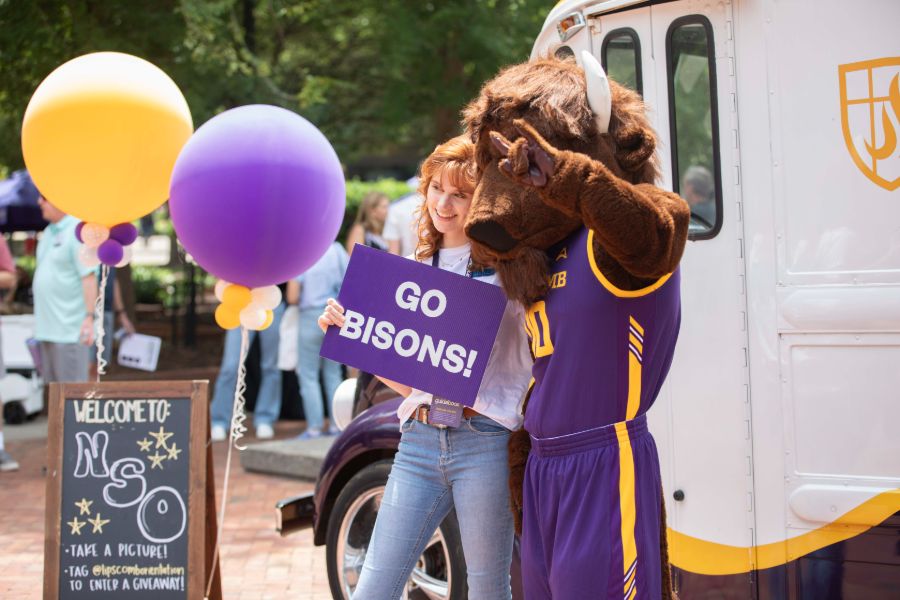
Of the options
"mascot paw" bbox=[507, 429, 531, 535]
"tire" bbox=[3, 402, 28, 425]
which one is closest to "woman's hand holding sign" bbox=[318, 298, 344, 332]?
"mascot paw" bbox=[507, 429, 531, 535]

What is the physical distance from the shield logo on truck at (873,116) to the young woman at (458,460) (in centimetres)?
128

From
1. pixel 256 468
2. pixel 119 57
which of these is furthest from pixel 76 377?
pixel 119 57

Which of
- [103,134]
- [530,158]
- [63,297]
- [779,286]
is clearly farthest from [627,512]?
[63,297]

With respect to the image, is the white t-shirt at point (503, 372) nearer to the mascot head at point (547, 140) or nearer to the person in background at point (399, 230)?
the mascot head at point (547, 140)

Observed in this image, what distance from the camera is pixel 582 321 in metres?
2.65

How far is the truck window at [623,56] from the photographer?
392 centimetres

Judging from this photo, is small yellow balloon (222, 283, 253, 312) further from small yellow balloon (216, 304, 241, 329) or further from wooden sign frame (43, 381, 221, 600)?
wooden sign frame (43, 381, 221, 600)

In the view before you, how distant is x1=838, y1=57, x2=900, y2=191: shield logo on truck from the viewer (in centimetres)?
342

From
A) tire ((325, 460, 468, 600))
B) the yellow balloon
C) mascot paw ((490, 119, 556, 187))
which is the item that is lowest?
tire ((325, 460, 468, 600))

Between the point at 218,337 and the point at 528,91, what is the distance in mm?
15240

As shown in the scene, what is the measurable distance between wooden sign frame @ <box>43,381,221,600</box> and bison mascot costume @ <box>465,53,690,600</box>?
212 centimetres

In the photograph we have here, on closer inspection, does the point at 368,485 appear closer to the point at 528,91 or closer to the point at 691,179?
the point at 691,179

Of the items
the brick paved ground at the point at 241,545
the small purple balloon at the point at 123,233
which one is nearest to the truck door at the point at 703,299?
the small purple balloon at the point at 123,233

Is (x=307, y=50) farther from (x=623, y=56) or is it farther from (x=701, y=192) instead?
(x=701, y=192)
